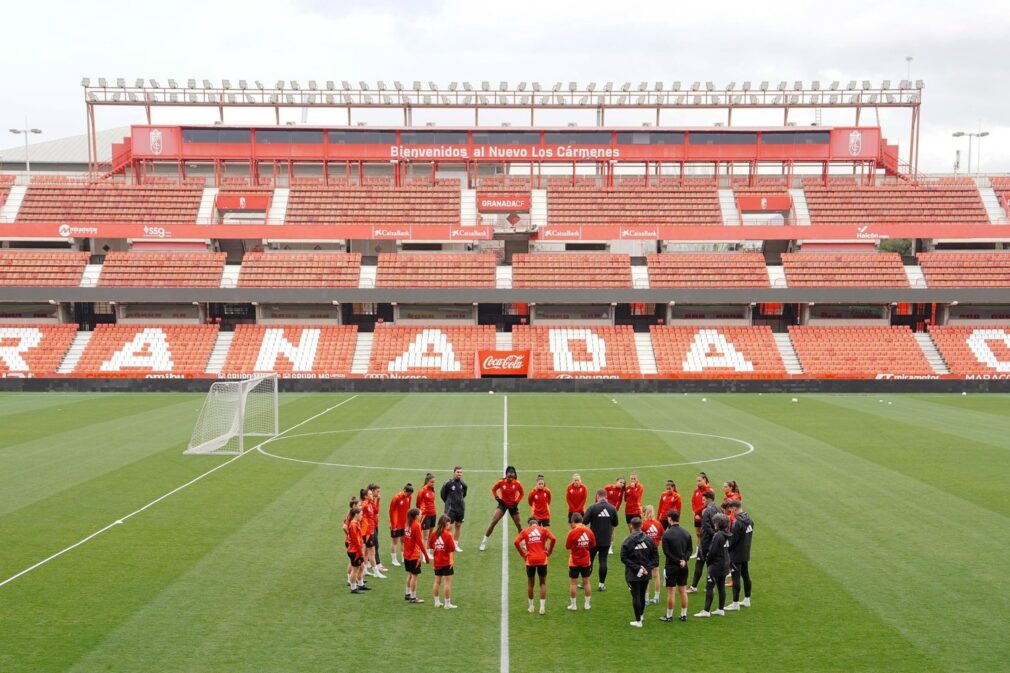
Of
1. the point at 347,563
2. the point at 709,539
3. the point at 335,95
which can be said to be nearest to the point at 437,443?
Result: the point at 347,563

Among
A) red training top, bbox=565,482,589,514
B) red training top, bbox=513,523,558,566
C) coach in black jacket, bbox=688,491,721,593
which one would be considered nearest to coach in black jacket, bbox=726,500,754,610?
coach in black jacket, bbox=688,491,721,593

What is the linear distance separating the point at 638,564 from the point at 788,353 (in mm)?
43022

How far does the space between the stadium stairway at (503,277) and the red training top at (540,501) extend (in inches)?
1559

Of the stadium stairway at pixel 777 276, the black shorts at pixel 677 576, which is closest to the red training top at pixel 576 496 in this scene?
the black shorts at pixel 677 576

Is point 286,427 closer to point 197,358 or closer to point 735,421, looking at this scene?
point 735,421

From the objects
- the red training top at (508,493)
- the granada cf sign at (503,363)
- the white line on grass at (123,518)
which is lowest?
the white line on grass at (123,518)

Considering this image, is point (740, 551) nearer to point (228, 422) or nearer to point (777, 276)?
point (228, 422)

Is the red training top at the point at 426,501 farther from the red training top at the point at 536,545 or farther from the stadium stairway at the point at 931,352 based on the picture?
the stadium stairway at the point at 931,352

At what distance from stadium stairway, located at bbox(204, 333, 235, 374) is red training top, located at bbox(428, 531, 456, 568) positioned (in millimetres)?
40510

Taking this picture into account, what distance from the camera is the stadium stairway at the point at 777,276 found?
179ft

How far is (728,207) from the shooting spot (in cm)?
6209

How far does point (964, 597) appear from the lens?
12820 millimetres

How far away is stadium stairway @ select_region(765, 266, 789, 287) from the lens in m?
54.7

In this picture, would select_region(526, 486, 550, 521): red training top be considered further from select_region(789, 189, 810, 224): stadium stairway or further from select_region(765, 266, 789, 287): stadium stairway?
select_region(789, 189, 810, 224): stadium stairway
